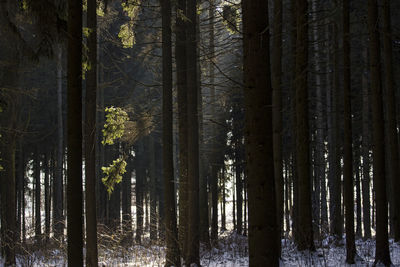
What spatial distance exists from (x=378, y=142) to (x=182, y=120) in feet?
16.1

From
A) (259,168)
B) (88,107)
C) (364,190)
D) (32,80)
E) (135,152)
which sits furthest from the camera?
(135,152)

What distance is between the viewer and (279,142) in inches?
443

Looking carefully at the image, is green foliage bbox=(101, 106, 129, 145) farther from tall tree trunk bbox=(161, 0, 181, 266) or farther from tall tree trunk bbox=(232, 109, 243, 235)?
tall tree trunk bbox=(232, 109, 243, 235)

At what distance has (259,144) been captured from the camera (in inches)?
→ 193

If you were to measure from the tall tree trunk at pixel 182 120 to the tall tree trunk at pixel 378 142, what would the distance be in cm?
470

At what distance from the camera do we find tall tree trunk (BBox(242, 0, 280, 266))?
4855mm

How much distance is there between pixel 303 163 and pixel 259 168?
18.6ft

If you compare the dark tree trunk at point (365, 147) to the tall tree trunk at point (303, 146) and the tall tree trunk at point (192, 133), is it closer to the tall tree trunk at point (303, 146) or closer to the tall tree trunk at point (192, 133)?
the tall tree trunk at point (303, 146)

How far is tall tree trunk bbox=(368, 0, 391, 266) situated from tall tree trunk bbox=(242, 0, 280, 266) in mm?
5388

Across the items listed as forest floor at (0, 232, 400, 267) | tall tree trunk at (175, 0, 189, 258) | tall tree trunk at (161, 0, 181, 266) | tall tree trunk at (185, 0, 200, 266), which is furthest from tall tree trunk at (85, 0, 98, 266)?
tall tree trunk at (185, 0, 200, 266)

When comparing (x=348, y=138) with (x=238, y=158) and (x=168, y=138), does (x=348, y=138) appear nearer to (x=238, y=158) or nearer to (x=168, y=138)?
(x=168, y=138)

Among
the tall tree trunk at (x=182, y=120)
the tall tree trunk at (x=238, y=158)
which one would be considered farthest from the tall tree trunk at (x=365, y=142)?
the tall tree trunk at (x=182, y=120)

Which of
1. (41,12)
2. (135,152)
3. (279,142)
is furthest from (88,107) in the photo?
(135,152)

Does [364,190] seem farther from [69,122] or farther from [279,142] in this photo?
[69,122]
